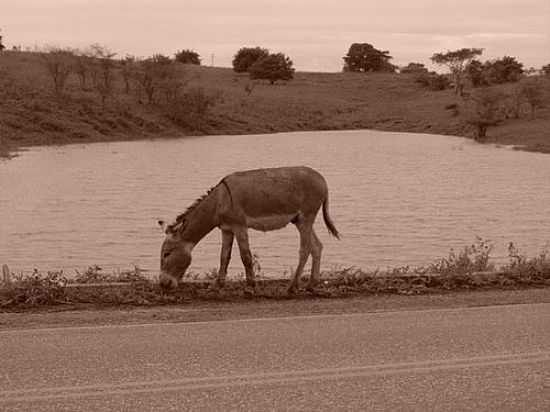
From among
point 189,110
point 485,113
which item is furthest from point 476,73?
point 189,110

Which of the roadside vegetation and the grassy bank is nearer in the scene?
the roadside vegetation

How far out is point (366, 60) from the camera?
17550 cm

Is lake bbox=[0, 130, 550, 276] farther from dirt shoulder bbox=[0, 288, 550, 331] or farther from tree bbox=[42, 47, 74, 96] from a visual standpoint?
tree bbox=[42, 47, 74, 96]

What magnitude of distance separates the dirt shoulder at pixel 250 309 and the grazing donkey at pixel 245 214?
0.91 metres

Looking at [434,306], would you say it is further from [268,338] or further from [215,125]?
[215,125]

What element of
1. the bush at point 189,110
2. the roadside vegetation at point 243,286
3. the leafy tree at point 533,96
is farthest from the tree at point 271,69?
the roadside vegetation at point 243,286

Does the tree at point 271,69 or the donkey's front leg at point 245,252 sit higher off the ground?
the tree at point 271,69

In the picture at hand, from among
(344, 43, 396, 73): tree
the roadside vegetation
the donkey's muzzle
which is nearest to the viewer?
the roadside vegetation

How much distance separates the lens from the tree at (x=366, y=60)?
6870 inches

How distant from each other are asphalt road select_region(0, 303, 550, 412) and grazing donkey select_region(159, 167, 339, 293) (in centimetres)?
248

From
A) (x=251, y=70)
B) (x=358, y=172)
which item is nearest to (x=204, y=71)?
(x=251, y=70)

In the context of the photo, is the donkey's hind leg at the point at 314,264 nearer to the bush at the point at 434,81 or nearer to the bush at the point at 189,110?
the bush at the point at 189,110

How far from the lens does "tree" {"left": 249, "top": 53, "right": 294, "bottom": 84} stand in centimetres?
14212

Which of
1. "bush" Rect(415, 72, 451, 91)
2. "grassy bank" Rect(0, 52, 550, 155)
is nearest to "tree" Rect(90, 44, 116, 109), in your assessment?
"grassy bank" Rect(0, 52, 550, 155)
